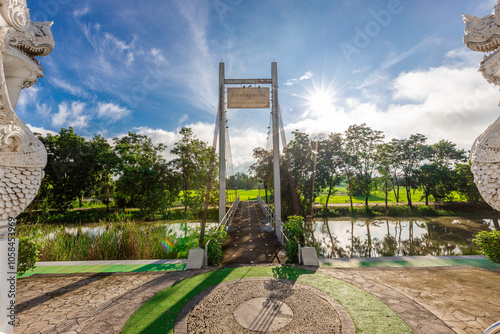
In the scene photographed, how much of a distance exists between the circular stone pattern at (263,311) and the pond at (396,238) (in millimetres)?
4345

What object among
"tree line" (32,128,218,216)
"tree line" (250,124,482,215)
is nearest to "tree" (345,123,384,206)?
"tree line" (250,124,482,215)

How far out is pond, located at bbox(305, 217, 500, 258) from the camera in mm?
8328

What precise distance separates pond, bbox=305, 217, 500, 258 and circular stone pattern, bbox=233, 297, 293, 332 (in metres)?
4.80

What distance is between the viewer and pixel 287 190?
16.7 meters

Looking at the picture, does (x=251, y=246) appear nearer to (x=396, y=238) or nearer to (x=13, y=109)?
(x=13, y=109)

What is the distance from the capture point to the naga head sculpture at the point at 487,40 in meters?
2.17

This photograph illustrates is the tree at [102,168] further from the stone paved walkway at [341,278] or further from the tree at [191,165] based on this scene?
the stone paved walkway at [341,278]

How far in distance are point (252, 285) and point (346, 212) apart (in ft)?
54.7

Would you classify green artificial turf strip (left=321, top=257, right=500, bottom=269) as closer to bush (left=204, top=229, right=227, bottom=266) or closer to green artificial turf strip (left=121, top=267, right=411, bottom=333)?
green artificial turf strip (left=121, top=267, right=411, bottom=333)

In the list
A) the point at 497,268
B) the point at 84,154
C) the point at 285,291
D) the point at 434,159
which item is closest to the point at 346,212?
the point at 434,159

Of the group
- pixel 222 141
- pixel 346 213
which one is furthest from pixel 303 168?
pixel 222 141

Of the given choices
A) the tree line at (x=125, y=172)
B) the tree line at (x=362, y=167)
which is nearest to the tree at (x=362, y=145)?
the tree line at (x=362, y=167)

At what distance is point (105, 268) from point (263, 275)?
14.1 ft

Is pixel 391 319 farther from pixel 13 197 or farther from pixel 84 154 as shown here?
pixel 84 154
